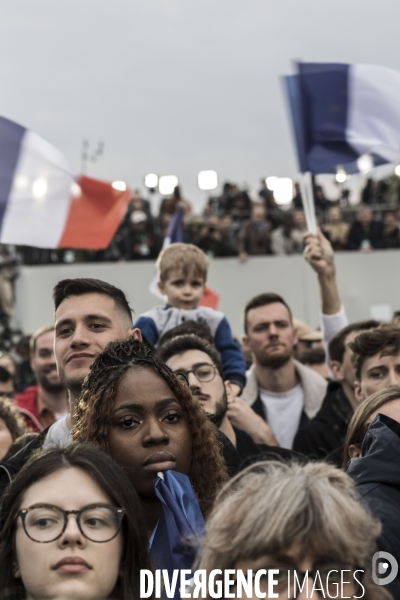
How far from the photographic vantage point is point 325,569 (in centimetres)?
214

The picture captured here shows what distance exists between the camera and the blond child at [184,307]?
19.5 feet

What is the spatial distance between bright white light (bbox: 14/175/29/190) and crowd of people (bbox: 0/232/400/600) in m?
2.05

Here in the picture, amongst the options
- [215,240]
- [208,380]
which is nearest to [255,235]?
[215,240]

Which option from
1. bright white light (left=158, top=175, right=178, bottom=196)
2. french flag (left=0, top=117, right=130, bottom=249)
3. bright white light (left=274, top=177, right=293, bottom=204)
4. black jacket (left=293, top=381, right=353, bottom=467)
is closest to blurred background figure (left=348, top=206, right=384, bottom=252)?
bright white light (left=274, top=177, right=293, bottom=204)

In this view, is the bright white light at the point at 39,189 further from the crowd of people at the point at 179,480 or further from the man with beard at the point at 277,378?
the crowd of people at the point at 179,480

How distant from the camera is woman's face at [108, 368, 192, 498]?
3020 millimetres

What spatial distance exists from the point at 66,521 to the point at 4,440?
1965 mm

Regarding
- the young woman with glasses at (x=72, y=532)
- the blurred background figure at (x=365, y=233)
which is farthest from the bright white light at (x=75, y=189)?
the blurred background figure at (x=365, y=233)

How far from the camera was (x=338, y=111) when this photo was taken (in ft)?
22.1

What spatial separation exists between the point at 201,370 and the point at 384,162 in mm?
2607

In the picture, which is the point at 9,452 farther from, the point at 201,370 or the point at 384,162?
the point at 384,162

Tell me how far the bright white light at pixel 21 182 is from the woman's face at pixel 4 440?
9.20 feet

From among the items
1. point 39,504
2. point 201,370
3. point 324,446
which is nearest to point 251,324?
point 324,446

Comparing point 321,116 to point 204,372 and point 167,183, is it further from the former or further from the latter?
point 167,183
